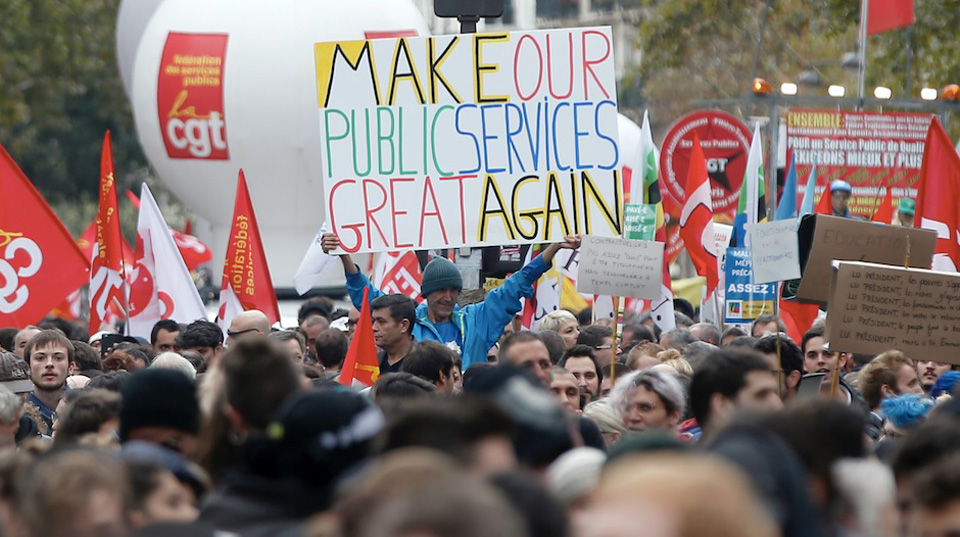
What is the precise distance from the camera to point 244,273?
12586 mm

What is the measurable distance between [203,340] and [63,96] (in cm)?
3519

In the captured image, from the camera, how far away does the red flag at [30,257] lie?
1115 cm

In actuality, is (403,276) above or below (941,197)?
below

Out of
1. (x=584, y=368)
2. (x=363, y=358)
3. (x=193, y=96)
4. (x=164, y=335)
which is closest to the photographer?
(x=584, y=368)

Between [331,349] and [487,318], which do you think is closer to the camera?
[487,318]

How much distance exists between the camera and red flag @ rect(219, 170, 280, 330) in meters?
12.5

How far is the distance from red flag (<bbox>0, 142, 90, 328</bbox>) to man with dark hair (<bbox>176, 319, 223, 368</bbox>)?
1.21 meters

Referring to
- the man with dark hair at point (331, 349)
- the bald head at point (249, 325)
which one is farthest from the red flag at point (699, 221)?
the bald head at point (249, 325)

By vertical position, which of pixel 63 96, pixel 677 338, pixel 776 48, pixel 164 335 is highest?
pixel 776 48

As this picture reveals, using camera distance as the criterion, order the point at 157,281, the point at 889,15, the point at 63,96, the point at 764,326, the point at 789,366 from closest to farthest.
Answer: the point at 789,366 → the point at 157,281 → the point at 764,326 → the point at 889,15 → the point at 63,96

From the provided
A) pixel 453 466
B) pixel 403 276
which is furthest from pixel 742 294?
pixel 453 466

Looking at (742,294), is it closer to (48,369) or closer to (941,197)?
(941,197)

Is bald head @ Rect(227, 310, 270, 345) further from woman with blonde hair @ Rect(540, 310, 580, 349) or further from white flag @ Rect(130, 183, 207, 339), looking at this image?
woman with blonde hair @ Rect(540, 310, 580, 349)

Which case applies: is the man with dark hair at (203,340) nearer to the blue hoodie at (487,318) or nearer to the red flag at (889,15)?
the blue hoodie at (487,318)
